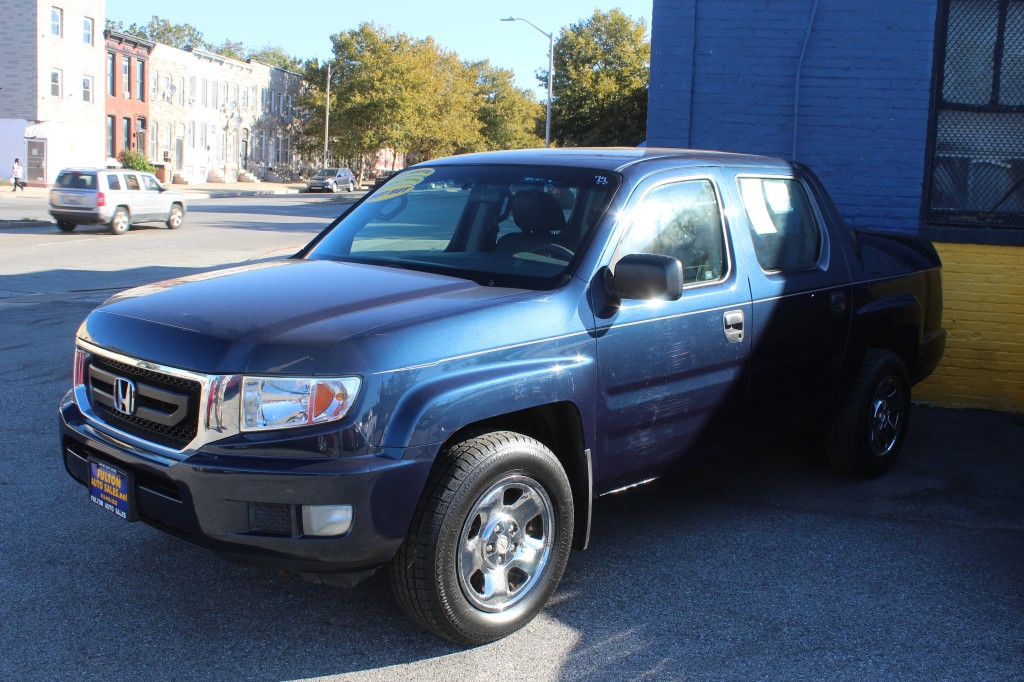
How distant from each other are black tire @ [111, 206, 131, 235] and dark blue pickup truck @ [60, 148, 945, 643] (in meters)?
20.6

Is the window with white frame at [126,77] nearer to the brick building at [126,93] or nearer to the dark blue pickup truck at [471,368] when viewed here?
the brick building at [126,93]

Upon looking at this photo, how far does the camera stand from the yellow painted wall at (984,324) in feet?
26.2

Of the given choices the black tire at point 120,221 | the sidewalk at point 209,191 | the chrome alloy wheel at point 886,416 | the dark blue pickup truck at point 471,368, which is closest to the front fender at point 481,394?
the dark blue pickup truck at point 471,368

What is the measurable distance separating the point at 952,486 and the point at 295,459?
4.22 m

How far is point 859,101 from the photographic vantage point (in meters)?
8.43

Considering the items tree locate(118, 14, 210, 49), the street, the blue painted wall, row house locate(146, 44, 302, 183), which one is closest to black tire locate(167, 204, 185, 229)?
the blue painted wall

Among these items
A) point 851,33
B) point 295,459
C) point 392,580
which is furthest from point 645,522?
point 851,33

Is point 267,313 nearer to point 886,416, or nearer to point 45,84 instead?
point 886,416

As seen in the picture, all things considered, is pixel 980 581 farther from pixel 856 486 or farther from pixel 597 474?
pixel 597 474

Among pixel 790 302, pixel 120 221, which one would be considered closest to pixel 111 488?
pixel 790 302

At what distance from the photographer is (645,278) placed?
3.91 m

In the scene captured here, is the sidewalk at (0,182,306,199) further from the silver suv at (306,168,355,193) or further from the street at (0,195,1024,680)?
the street at (0,195,1024,680)

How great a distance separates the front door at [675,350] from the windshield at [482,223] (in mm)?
246

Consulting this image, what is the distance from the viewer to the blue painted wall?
325 inches
